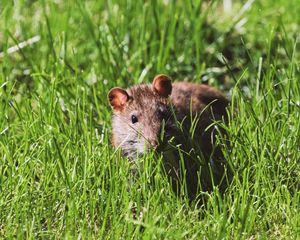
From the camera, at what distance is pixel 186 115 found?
574 centimetres

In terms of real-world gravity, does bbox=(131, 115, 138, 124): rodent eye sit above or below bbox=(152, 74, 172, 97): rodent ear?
below

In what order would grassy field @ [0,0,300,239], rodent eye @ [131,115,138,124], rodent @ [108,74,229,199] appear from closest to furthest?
grassy field @ [0,0,300,239]
rodent @ [108,74,229,199]
rodent eye @ [131,115,138,124]

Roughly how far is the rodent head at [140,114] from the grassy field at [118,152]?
0.49ft

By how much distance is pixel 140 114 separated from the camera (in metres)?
5.57

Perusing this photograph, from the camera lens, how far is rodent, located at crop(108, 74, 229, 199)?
5277 millimetres

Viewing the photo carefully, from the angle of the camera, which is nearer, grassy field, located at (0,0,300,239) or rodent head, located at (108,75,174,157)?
grassy field, located at (0,0,300,239)

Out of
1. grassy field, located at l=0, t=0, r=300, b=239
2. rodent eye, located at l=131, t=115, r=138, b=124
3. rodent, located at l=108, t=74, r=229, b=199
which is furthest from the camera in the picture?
rodent eye, located at l=131, t=115, r=138, b=124

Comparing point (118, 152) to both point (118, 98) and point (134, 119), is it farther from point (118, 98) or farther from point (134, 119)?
point (118, 98)

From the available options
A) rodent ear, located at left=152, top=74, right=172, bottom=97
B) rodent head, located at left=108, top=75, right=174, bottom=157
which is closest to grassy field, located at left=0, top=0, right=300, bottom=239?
rodent head, located at left=108, top=75, right=174, bottom=157

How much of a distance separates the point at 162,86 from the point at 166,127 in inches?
16.1

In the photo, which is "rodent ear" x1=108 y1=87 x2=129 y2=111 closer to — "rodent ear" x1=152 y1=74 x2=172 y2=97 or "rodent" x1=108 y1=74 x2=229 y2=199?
"rodent" x1=108 y1=74 x2=229 y2=199

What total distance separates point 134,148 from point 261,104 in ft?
3.12

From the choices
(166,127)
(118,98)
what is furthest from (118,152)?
(118,98)

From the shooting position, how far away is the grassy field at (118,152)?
4.60 meters
